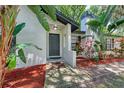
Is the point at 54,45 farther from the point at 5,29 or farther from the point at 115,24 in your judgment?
the point at 5,29

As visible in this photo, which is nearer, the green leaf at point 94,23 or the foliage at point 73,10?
the green leaf at point 94,23

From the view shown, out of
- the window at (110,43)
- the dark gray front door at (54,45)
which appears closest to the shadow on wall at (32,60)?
the dark gray front door at (54,45)

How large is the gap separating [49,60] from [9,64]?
7.49 metres

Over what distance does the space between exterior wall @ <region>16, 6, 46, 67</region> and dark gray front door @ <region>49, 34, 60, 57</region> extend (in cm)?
272

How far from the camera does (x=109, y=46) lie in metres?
22.8

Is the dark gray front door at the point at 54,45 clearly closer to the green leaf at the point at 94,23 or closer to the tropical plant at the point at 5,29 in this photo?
the green leaf at the point at 94,23

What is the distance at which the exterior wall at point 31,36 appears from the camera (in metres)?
11.3

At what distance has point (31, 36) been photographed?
38.5 feet

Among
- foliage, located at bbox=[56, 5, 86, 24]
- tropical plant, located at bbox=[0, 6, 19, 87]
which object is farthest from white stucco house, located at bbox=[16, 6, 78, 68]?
foliage, located at bbox=[56, 5, 86, 24]

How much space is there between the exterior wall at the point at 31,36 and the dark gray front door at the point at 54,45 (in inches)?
107

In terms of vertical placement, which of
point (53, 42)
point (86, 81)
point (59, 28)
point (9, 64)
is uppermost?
point (59, 28)
